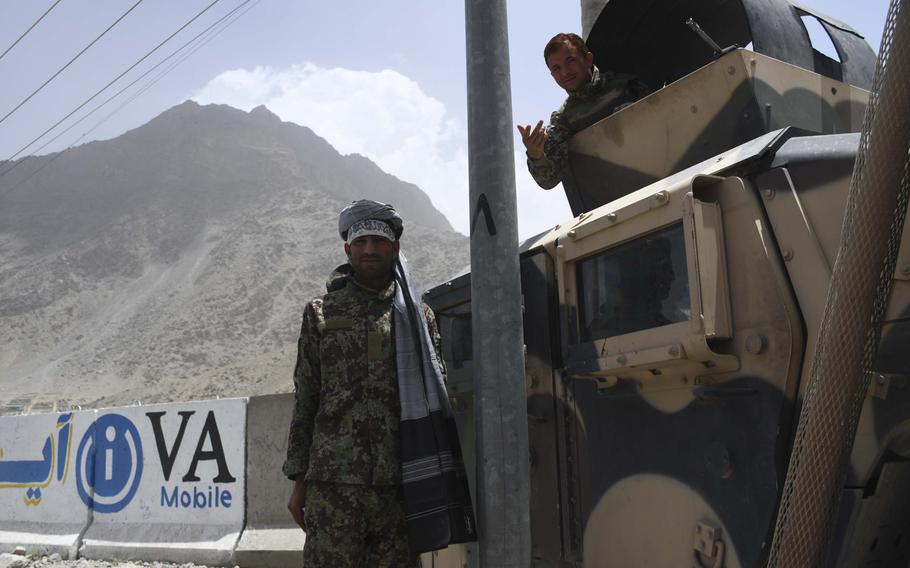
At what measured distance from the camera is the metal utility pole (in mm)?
2420

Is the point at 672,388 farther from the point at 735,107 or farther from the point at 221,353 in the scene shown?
the point at 221,353

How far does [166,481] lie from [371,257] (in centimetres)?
526

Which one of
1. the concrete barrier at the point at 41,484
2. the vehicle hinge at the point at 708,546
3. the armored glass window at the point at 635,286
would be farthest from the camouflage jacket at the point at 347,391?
the concrete barrier at the point at 41,484

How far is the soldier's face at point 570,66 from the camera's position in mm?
4273

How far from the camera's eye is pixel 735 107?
331 centimetres

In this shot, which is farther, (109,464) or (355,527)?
(109,464)

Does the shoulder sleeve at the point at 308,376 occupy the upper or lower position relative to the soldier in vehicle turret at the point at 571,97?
lower

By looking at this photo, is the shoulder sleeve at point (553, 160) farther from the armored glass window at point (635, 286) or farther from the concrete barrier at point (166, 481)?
the concrete barrier at point (166, 481)

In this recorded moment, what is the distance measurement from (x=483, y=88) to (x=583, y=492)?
1.52 m

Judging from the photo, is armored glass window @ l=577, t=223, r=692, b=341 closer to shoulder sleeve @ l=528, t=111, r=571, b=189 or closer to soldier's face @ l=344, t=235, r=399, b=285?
soldier's face @ l=344, t=235, r=399, b=285

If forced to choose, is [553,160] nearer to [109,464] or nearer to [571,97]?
[571,97]

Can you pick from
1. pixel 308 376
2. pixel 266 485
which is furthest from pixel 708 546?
pixel 266 485

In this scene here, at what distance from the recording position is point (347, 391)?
2.86 m

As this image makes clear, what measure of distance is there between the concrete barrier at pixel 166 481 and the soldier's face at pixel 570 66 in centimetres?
417
